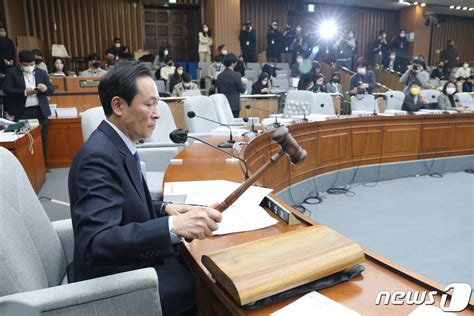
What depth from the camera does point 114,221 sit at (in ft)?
3.07

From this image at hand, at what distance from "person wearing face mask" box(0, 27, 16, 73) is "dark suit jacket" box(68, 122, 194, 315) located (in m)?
6.53

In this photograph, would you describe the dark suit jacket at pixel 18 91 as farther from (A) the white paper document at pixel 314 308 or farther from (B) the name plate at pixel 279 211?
(A) the white paper document at pixel 314 308

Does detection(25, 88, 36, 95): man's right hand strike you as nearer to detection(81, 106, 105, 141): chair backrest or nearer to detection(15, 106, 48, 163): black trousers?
detection(15, 106, 48, 163): black trousers

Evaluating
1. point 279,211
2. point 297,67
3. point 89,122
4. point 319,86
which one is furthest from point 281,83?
point 279,211

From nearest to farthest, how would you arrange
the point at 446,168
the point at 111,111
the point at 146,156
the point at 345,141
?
the point at 111,111
the point at 146,156
the point at 345,141
the point at 446,168

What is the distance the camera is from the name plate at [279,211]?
4.08ft

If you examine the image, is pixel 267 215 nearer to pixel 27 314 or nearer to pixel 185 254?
pixel 185 254

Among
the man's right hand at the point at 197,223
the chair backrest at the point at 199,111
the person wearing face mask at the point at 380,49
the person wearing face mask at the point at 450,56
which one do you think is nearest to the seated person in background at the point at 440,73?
the person wearing face mask at the point at 450,56

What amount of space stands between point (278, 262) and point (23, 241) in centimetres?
74

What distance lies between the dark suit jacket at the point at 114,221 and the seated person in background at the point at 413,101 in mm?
4746

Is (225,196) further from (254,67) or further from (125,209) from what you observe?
(254,67)

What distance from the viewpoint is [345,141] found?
14.2 ft

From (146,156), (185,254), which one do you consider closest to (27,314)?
(185,254)

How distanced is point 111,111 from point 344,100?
6181 mm
